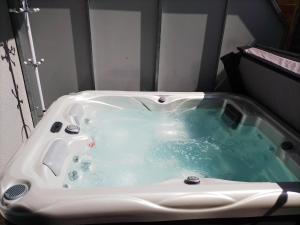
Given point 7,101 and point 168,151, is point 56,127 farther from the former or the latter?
point 168,151

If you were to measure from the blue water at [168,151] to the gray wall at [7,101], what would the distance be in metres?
0.57

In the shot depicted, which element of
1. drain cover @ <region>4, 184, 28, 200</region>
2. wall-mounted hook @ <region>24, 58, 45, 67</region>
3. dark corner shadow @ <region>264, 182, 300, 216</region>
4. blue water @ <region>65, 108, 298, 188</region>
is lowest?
blue water @ <region>65, 108, 298, 188</region>

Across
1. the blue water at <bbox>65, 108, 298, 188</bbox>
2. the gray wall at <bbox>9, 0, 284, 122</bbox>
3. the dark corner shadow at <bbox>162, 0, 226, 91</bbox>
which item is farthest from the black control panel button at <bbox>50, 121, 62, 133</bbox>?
the dark corner shadow at <bbox>162, 0, 226, 91</bbox>

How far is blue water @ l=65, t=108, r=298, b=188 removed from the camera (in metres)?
1.66

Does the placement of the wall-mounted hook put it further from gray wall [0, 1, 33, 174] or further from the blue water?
the blue water

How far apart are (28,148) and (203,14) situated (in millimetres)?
1789

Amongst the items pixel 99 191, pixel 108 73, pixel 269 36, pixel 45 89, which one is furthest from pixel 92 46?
pixel 269 36

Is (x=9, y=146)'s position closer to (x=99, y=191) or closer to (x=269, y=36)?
(x=99, y=191)

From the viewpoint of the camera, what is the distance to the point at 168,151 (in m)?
1.96

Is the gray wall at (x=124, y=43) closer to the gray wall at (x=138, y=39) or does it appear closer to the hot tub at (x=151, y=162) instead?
the gray wall at (x=138, y=39)

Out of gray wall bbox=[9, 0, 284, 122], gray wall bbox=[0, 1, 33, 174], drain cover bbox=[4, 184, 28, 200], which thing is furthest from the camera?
gray wall bbox=[9, 0, 284, 122]

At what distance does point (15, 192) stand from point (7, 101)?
1.02m

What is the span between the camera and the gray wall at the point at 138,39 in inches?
85.4

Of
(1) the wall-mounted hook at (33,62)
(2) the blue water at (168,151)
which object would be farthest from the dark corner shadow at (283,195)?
(1) the wall-mounted hook at (33,62)
